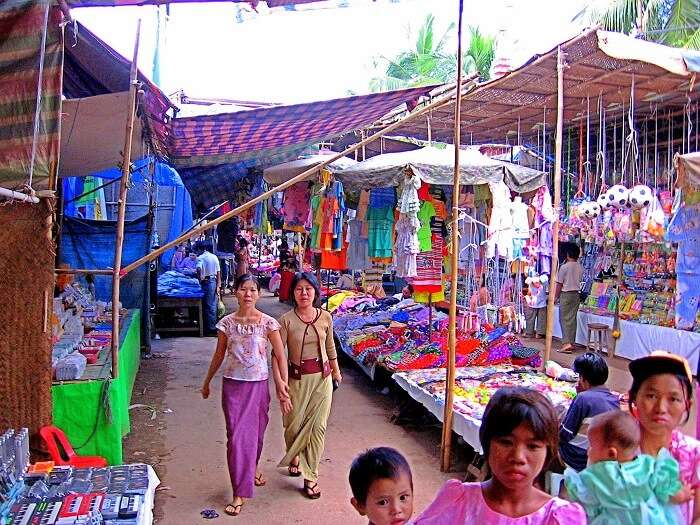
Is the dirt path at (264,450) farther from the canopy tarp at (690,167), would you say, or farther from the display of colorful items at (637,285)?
the display of colorful items at (637,285)

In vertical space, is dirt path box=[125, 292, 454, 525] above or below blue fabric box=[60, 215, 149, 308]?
below

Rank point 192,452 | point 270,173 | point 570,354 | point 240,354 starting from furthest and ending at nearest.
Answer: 1. point 570,354
2. point 270,173
3. point 192,452
4. point 240,354

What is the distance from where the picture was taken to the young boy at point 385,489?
84.1 inches

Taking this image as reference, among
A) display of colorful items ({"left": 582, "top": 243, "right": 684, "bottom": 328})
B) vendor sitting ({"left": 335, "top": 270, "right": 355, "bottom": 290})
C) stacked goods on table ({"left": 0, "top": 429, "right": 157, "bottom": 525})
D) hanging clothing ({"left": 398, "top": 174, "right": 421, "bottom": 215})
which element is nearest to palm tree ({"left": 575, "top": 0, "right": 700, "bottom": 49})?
display of colorful items ({"left": 582, "top": 243, "right": 684, "bottom": 328})

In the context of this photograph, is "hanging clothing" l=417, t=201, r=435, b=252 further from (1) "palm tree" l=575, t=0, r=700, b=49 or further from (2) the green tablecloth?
(1) "palm tree" l=575, t=0, r=700, b=49

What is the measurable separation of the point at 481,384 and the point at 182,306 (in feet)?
22.6

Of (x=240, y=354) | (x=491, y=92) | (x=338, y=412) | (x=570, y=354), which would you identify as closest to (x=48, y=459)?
(x=240, y=354)

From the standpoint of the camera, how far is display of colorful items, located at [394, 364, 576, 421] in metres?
5.39

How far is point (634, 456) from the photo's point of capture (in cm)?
231

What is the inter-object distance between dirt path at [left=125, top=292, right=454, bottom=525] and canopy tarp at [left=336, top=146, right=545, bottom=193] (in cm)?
241

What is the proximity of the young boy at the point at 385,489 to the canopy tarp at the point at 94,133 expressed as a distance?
356 centimetres

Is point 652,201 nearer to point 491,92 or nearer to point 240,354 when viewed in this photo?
point 491,92

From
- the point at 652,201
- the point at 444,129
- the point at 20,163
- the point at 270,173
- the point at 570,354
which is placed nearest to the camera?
the point at 20,163

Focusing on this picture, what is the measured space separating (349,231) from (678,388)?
593 cm
